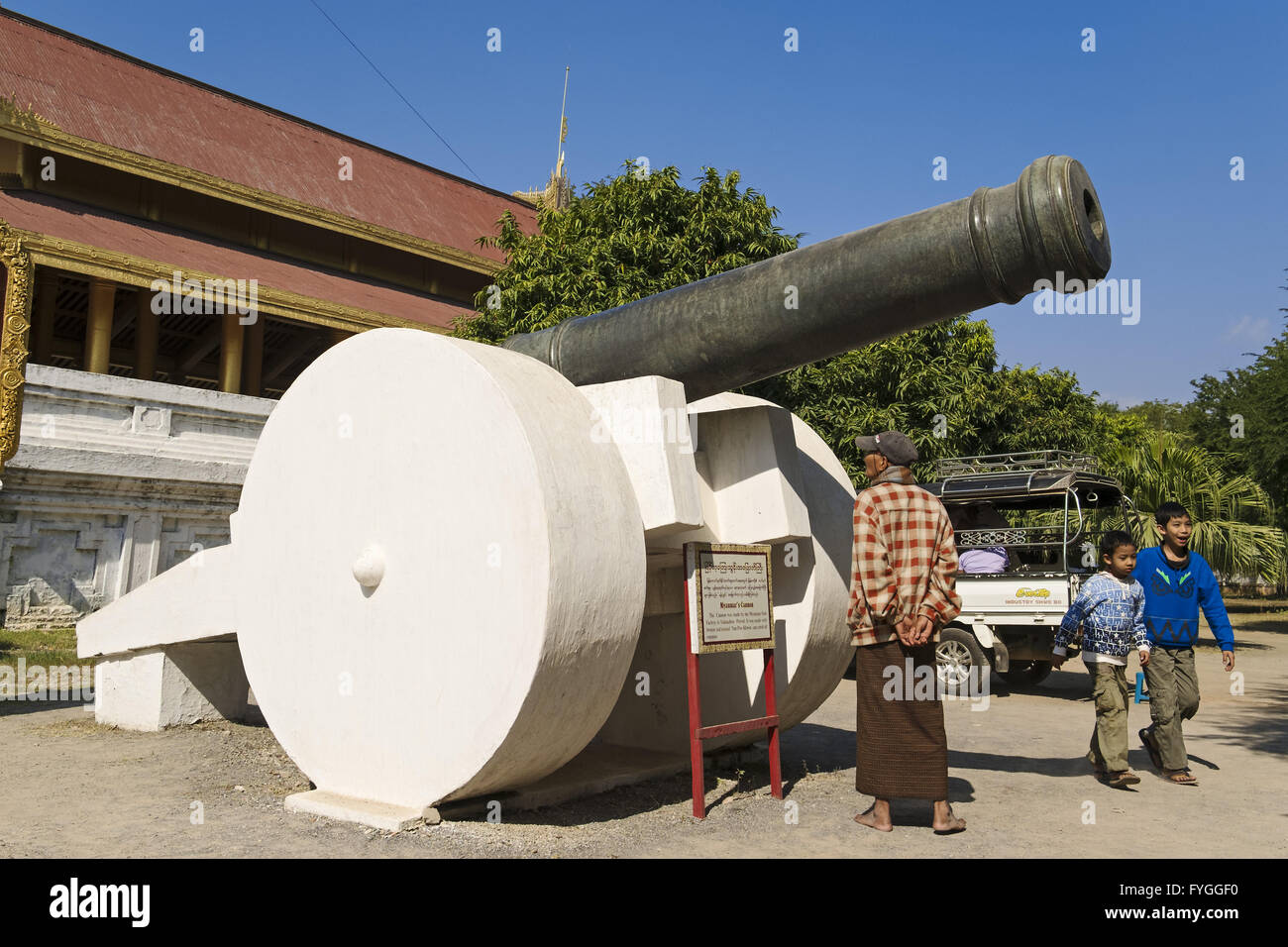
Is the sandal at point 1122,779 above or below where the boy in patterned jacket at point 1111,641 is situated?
below

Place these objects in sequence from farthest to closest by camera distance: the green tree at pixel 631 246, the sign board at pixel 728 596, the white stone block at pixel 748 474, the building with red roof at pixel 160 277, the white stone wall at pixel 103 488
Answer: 1. the green tree at pixel 631 246
2. the building with red roof at pixel 160 277
3. the white stone wall at pixel 103 488
4. the white stone block at pixel 748 474
5. the sign board at pixel 728 596

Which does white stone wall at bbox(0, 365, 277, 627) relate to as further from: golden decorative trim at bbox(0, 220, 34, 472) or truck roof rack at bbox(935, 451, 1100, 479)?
truck roof rack at bbox(935, 451, 1100, 479)

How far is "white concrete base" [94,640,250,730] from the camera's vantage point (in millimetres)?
7047

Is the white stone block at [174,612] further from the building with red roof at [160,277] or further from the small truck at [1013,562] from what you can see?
the small truck at [1013,562]

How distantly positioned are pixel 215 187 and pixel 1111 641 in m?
15.0

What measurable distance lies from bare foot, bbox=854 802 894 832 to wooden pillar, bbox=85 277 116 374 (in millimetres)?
12508

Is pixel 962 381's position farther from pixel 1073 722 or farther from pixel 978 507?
pixel 1073 722

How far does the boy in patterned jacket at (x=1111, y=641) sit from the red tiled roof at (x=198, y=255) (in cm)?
1217

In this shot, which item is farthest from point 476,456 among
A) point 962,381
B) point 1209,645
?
point 1209,645

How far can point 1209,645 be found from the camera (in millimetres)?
18000

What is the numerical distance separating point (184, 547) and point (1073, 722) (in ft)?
33.5

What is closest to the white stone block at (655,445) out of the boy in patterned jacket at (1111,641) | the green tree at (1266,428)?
the boy in patterned jacket at (1111,641)

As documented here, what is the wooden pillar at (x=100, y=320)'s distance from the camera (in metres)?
13.9

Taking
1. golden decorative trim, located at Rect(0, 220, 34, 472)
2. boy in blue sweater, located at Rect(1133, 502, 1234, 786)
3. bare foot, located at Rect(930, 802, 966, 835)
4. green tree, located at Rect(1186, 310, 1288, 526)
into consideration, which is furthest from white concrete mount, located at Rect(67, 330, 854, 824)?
green tree, located at Rect(1186, 310, 1288, 526)
